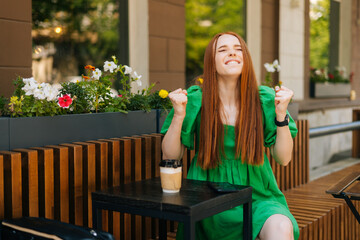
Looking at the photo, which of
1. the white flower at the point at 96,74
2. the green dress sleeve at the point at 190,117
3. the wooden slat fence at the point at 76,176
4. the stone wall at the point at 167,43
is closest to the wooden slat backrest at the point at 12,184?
the wooden slat fence at the point at 76,176

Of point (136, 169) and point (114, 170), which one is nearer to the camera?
point (114, 170)

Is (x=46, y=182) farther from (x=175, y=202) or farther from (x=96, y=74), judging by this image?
(x=96, y=74)

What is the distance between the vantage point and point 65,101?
2617mm

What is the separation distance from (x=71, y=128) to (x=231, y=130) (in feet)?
2.70

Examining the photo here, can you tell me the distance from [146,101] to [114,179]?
65 centimetres

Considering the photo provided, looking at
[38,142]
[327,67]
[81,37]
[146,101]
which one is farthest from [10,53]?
[327,67]

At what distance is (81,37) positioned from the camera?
5.56 meters

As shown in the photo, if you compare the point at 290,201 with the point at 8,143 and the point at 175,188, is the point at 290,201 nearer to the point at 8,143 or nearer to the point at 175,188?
the point at 175,188

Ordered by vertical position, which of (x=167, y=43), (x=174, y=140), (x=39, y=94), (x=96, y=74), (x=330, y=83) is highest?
(x=167, y=43)

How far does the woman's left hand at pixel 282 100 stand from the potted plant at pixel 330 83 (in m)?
6.91

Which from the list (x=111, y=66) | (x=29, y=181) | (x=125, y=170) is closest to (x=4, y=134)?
(x=29, y=181)

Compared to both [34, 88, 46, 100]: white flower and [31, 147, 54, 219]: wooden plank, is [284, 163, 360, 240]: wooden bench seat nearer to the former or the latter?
[31, 147, 54, 219]: wooden plank

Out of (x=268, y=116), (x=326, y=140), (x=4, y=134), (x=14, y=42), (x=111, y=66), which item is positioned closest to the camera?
(x=4, y=134)

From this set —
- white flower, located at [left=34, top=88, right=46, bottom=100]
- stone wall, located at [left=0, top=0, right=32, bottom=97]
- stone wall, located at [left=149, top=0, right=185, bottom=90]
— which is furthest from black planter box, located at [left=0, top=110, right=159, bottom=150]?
stone wall, located at [left=149, top=0, right=185, bottom=90]
